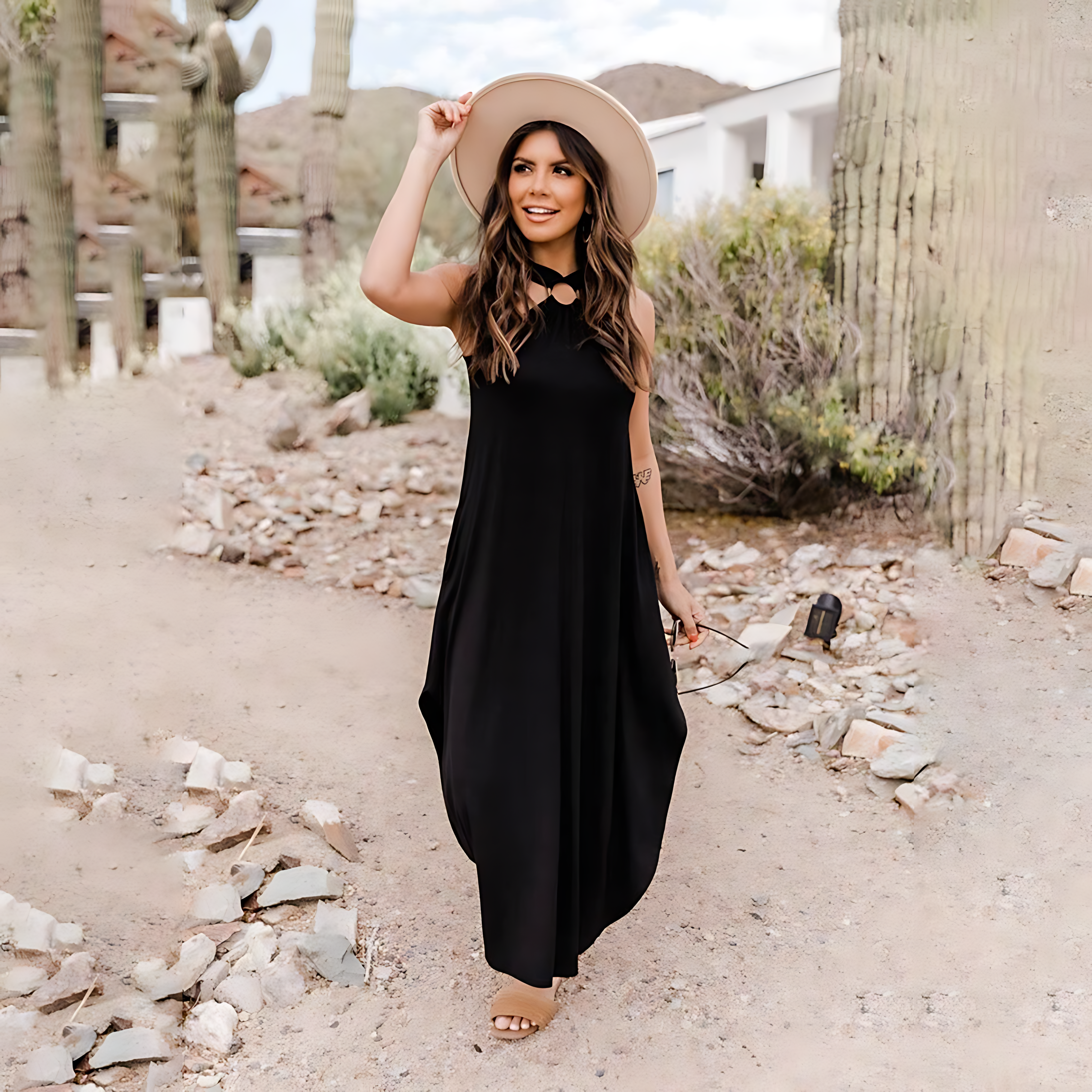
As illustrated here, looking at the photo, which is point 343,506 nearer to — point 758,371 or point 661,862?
point 758,371

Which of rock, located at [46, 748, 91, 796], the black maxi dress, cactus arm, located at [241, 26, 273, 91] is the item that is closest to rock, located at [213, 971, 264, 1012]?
the black maxi dress

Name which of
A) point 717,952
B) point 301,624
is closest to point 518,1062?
point 717,952

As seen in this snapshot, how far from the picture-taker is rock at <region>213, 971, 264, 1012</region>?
2627 mm

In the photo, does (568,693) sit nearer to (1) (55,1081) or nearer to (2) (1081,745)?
(1) (55,1081)

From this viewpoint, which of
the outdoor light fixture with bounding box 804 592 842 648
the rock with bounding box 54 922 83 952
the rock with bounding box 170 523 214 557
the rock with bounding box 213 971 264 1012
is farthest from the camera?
the rock with bounding box 170 523 214 557

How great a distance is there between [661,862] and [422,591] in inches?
105

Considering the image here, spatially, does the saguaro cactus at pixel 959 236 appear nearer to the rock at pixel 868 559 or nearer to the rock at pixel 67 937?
the rock at pixel 868 559

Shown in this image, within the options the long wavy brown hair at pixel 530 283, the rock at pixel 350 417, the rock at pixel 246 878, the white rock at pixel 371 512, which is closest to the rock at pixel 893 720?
the long wavy brown hair at pixel 530 283

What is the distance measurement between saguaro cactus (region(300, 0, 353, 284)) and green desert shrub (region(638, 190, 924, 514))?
5.15 metres

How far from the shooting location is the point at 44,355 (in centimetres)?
934

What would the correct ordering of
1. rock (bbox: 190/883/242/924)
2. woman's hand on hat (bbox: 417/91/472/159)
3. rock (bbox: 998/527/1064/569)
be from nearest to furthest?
woman's hand on hat (bbox: 417/91/472/159) < rock (bbox: 190/883/242/924) < rock (bbox: 998/527/1064/569)

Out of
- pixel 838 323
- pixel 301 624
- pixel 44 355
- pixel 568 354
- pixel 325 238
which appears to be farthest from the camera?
pixel 325 238

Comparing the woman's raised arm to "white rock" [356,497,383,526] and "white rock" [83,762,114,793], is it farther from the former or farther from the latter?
"white rock" [356,497,383,526]

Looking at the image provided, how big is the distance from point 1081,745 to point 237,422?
6.19 meters
